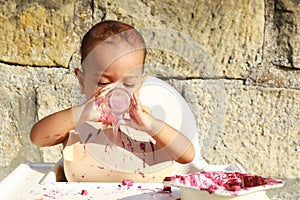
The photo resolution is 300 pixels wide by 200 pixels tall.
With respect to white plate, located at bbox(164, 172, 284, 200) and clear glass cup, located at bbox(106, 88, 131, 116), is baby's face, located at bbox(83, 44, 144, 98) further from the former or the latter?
white plate, located at bbox(164, 172, 284, 200)

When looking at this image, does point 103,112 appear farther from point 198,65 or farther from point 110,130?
point 198,65

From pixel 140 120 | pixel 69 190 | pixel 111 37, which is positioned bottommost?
pixel 69 190

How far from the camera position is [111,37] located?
43.9 inches

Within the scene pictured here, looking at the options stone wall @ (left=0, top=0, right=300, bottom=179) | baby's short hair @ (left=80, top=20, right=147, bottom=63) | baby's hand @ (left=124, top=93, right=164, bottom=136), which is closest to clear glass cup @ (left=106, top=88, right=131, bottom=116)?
baby's hand @ (left=124, top=93, right=164, bottom=136)

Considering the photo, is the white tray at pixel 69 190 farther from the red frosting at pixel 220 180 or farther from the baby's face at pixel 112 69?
the baby's face at pixel 112 69

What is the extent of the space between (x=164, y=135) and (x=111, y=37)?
21cm

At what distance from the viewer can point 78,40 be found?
150cm

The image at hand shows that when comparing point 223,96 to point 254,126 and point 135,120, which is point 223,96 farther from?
point 135,120

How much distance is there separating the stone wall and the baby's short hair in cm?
31

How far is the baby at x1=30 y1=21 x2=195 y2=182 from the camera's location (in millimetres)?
1064

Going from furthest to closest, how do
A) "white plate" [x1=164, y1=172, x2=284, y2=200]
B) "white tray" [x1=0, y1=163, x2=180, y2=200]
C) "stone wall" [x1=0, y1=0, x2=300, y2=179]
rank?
"stone wall" [x1=0, y1=0, x2=300, y2=179]
"white tray" [x1=0, y1=163, x2=180, y2=200]
"white plate" [x1=164, y1=172, x2=284, y2=200]

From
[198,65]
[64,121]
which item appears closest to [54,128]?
[64,121]

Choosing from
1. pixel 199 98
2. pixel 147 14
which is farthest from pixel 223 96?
pixel 147 14

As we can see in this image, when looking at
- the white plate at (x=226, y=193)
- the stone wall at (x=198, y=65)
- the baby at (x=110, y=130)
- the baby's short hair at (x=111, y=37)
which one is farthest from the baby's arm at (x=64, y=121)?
the stone wall at (x=198, y=65)
